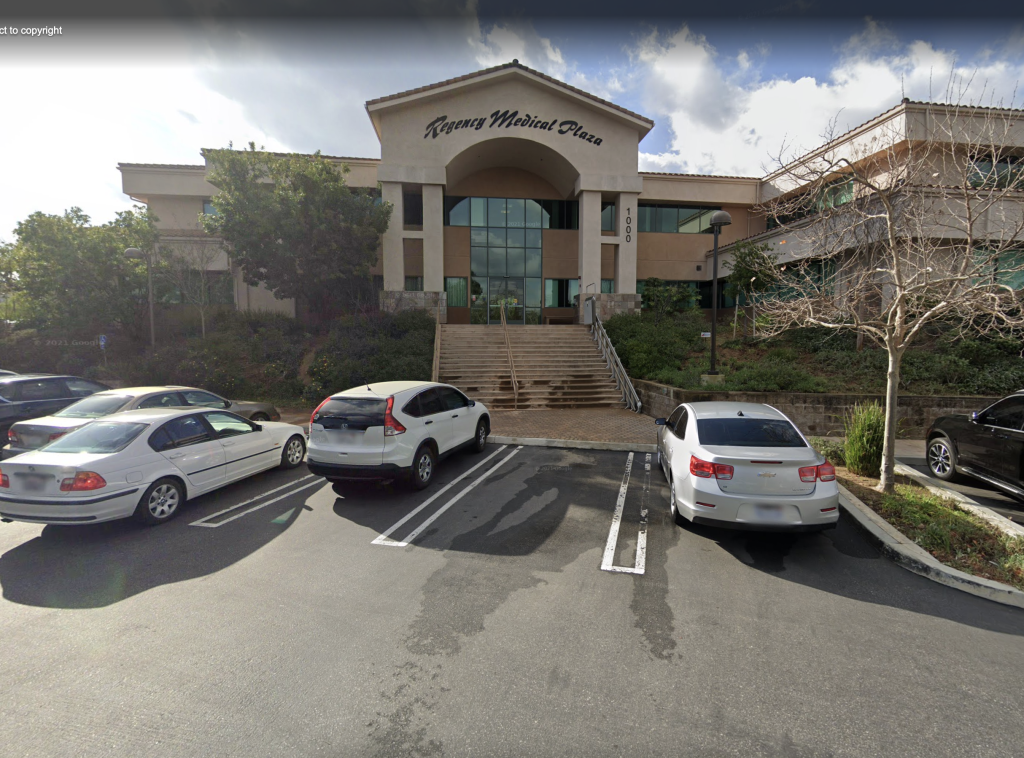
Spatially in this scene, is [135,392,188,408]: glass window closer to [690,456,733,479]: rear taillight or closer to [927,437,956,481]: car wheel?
[690,456,733,479]: rear taillight

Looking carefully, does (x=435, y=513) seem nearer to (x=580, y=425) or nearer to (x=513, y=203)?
(x=580, y=425)

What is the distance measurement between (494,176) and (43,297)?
20.2 metres

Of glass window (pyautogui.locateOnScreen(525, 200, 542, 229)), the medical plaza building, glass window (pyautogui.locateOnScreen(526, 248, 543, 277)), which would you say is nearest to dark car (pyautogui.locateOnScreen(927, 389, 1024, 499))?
the medical plaza building

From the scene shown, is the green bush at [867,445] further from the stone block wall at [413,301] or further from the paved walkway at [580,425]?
the stone block wall at [413,301]

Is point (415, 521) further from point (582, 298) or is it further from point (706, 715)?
point (582, 298)

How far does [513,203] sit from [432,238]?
6.17 meters

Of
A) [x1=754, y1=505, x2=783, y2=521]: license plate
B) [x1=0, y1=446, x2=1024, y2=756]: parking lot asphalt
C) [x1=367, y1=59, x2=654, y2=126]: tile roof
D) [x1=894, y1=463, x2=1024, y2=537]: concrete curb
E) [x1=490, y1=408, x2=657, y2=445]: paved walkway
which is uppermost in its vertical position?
[x1=367, y1=59, x2=654, y2=126]: tile roof

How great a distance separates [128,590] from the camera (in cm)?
438

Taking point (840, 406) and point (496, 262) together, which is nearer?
point (840, 406)

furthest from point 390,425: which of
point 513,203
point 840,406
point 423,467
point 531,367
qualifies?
point 513,203

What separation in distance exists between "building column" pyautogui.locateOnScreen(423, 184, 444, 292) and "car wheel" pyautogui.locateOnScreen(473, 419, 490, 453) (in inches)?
517

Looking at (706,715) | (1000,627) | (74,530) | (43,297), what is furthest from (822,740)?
(43,297)

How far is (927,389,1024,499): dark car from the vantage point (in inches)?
252

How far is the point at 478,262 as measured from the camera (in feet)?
81.8
